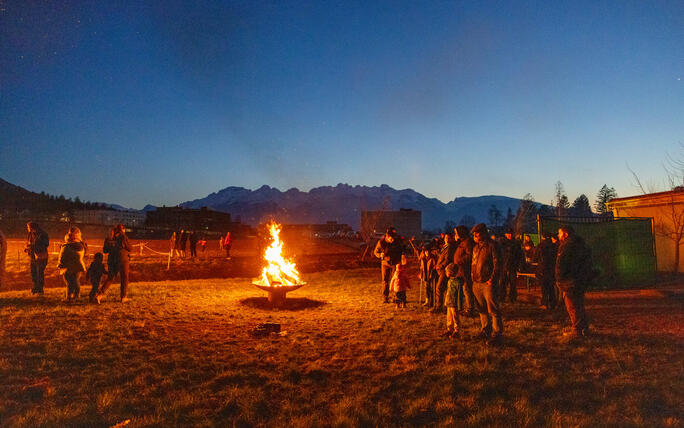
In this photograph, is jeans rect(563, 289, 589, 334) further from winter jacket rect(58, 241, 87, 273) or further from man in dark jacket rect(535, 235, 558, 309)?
winter jacket rect(58, 241, 87, 273)

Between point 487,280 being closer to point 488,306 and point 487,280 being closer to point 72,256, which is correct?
point 488,306

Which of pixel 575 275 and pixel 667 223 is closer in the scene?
pixel 575 275

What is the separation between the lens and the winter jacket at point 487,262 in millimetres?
7074

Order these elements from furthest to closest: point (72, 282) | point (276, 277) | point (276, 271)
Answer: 1. point (276, 271)
2. point (276, 277)
3. point (72, 282)

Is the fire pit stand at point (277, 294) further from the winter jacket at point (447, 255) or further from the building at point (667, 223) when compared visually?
the building at point (667, 223)

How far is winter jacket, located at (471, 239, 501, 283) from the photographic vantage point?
707 cm

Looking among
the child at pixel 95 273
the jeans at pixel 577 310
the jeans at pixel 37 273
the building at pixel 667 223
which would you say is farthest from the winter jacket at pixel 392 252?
the building at pixel 667 223

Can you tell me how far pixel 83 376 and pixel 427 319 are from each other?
6971 mm

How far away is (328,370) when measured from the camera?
611 cm

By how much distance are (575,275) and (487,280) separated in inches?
79.4

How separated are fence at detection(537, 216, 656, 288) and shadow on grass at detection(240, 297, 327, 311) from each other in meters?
8.61

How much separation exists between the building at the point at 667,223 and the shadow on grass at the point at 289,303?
53.9ft

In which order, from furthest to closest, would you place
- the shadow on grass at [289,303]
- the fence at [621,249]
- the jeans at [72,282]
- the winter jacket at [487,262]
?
the fence at [621,249] < the shadow on grass at [289,303] < the jeans at [72,282] < the winter jacket at [487,262]

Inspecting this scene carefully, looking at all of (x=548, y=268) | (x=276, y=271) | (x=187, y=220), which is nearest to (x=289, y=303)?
(x=276, y=271)
